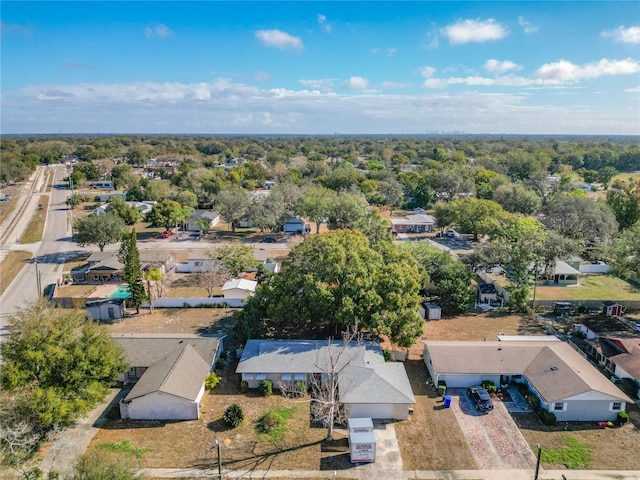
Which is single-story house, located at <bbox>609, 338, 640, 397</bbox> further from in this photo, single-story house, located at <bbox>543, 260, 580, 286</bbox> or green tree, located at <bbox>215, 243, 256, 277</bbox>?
green tree, located at <bbox>215, 243, 256, 277</bbox>

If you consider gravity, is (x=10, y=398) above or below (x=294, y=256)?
below

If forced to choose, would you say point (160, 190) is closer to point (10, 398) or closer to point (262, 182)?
point (262, 182)

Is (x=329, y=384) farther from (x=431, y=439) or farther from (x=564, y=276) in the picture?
(x=564, y=276)

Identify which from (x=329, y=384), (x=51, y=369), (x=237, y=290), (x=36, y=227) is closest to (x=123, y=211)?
(x=36, y=227)

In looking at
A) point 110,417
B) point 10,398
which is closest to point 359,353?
point 110,417

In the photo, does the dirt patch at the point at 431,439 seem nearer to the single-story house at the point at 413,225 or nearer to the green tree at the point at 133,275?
the green tree at the point at 133,275

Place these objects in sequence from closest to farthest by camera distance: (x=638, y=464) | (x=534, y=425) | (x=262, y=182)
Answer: (x=638, y=464) < (x=534, y=425) < (x=262, y=182)

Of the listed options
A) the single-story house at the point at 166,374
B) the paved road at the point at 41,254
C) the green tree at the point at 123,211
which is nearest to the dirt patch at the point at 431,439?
the single-story house at the point at 166,374
